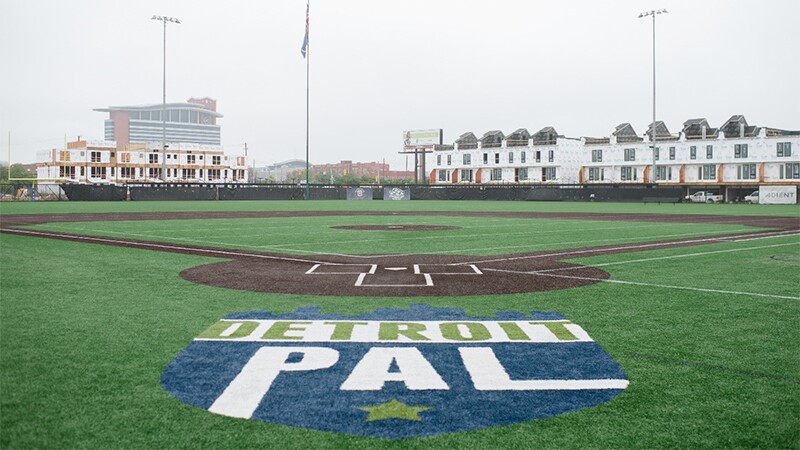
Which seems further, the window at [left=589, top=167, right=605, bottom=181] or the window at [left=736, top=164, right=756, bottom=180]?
the window at [left=589, top=167, right=605, bottom=181]

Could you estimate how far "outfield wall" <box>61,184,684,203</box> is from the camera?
56.4 m

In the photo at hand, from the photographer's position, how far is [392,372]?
5.10 metres

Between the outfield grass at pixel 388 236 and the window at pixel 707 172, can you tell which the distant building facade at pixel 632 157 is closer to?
the window at pixel 707 172

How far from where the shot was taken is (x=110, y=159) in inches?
5187

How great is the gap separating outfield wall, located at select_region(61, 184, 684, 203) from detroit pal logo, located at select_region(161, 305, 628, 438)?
54220 mm

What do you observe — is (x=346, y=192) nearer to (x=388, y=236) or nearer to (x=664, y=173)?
(x=664, y=173)

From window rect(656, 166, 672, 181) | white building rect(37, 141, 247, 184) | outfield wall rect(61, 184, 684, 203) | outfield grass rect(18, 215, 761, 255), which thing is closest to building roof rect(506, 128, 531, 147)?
window rect(656, 166, 672, 181)

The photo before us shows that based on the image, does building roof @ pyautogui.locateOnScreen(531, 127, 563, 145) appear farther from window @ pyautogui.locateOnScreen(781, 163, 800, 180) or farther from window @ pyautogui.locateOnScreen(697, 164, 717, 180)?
window @ pyautogui.locateOnScreen(781, 163, 800, 180)

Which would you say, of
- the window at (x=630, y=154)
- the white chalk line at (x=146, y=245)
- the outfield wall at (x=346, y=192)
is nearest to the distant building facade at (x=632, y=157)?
the window at (x=630, y=154)

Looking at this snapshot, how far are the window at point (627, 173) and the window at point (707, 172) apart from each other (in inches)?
337

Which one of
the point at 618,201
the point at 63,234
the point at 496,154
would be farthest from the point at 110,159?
the point at 63,234

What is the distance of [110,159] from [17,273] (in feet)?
434

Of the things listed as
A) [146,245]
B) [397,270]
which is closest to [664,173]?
[146,245]

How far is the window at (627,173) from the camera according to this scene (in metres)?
94.3
